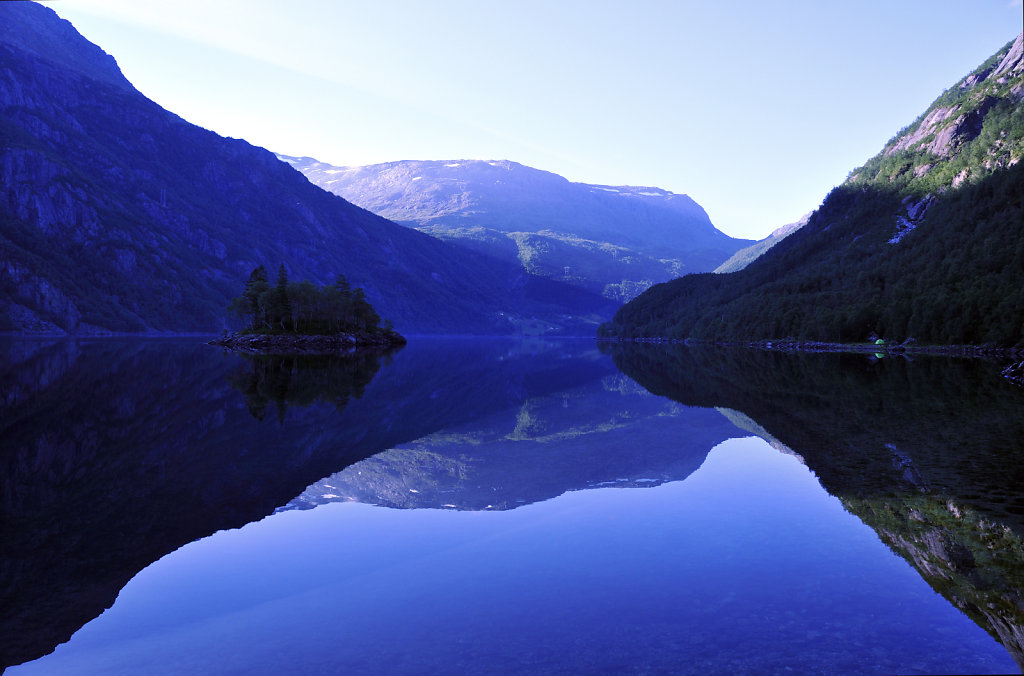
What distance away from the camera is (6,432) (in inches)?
842

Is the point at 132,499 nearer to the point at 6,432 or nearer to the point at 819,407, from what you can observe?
the point at 6,432

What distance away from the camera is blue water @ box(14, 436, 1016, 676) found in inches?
313

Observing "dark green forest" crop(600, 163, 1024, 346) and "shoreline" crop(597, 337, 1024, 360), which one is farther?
"dark green forest" crop(600, 163, 1024, 346)

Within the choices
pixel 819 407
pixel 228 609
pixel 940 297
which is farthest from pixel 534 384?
pixel 940 297

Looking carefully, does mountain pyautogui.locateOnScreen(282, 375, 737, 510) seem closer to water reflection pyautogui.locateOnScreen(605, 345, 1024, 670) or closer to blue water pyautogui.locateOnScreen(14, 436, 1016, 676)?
blue water pyautogui.locateOnScreen(14, 436, 1016, 676)

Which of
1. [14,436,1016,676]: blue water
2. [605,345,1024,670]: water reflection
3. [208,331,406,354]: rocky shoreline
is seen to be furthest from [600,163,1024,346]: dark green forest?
[208,331,406,354]: rocky shoreline

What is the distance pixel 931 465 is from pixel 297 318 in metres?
130

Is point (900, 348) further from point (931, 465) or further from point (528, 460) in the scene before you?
point (528, 460)

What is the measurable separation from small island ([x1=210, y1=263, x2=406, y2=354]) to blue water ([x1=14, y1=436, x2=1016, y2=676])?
4112 inches

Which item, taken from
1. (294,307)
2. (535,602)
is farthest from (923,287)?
(535,602)

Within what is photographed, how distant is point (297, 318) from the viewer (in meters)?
134

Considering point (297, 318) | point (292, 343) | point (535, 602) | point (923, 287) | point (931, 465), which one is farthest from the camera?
point (297, 318)

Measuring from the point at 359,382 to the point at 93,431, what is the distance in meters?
25.5

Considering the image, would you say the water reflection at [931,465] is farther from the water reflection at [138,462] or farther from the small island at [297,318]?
the small island at [297,318]
